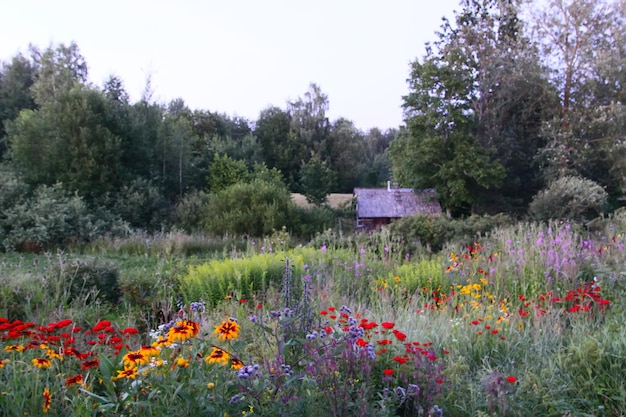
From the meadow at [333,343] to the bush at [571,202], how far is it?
1153 cm

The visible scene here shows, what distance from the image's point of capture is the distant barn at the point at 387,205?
22344 millimetres

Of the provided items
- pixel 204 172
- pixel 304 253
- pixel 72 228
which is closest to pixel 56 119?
pixel 72 228

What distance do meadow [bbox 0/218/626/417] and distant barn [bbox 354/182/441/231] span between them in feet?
49.9

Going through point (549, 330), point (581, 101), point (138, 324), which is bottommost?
point (138, 324)

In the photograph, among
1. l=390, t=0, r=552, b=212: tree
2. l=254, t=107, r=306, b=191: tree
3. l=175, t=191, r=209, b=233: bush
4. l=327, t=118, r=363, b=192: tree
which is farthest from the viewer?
l=327, t=118, r=363, b=192: tree

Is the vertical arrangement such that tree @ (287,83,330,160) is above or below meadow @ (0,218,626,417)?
above

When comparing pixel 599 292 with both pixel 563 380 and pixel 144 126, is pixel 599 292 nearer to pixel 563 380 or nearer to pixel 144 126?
pixel 563 380

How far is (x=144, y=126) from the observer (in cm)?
1816

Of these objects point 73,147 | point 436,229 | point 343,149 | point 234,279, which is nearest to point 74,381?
point 234,279

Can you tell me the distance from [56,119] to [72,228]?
17.3 ft

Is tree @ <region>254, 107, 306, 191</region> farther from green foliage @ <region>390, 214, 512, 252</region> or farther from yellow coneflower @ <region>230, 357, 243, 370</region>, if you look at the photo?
yellow coneflower @ <region>230, 357, 243, 370</region>

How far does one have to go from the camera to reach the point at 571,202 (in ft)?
56.6

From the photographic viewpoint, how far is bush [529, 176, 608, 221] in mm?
17297

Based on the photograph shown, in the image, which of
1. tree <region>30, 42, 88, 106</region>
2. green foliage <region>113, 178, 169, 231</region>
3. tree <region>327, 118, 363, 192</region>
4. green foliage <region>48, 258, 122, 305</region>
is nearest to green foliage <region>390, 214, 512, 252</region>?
green foliage <region>48, 258, 122, 305</region>
